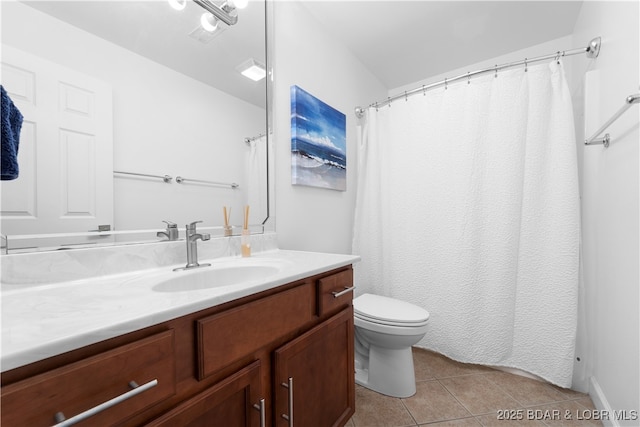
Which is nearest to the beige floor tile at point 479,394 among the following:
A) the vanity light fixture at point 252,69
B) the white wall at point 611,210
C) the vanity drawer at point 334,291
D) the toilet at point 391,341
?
the toilet at point 391,341

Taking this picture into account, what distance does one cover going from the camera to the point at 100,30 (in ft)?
3.10

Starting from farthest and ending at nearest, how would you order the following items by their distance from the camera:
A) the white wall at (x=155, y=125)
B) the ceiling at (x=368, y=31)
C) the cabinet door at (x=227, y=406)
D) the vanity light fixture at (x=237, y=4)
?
1. the vanity light fixture at (x=237, y=4)
2. the ceiling at (x=368, y=31)
3. the white wall at (x=155, y=125)
4. the cabinet door at (x=227, y=406)

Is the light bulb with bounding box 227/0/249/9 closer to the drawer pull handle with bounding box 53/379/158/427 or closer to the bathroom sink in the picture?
the bathroom sink

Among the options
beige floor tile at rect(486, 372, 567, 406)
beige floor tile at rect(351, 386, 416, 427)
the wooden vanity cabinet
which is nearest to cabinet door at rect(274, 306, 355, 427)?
the wooden vanity cabinet

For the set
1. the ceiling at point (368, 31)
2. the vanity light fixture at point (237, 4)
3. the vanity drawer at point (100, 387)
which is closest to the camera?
the vanity drawer at point (100, 387)

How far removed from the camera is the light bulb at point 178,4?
1.14 meters

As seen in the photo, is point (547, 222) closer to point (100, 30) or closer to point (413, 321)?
point (413, 321)

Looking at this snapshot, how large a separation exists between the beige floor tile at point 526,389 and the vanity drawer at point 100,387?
1763 mm

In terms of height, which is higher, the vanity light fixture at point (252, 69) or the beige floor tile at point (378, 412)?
the vanity light fixture at point (252, 69)

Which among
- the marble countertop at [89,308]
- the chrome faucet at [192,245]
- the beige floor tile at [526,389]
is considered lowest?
the beige floor tile at [526,389]

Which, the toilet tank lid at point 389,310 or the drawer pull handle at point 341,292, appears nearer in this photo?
the drawer pull handle at point 341,292

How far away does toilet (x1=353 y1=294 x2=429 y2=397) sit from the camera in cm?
145

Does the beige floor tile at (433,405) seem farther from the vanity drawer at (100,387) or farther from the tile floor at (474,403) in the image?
the vanity drawer at (100,387)

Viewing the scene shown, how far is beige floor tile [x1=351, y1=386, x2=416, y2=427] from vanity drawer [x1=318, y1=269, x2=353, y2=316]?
2.07ft
